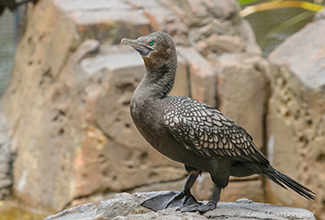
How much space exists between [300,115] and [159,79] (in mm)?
1992

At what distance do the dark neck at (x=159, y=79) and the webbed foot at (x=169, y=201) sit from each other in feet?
2.04

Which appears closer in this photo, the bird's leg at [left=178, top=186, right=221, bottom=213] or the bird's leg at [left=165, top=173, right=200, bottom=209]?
the bird's leg at [left=178, top=186, right=221, bottom=213]

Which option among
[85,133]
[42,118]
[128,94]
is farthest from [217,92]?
[42,118]

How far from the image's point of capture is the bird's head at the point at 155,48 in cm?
206

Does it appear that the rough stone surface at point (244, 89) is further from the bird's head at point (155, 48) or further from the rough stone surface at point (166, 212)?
the bird's head at point (155, 48)

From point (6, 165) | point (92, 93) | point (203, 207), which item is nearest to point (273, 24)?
point (92, 93)

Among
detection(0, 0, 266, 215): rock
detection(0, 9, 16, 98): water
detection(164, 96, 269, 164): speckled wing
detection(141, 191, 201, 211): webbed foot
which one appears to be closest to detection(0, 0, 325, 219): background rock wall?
detection(0, 0, 266, 215): rock

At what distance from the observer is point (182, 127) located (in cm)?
200

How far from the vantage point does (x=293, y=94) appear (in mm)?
3738

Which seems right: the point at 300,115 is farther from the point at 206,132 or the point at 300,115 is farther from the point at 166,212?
the point at 166,212

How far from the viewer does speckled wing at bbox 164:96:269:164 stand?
2014 mm

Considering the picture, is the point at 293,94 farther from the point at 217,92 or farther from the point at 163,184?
the point at 163,184

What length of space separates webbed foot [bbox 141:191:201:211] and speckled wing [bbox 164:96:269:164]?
384 millimetres

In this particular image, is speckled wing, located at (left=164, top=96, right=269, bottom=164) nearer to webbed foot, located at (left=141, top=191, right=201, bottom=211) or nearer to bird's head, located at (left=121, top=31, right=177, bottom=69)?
bird's head, located at (left=121, top=31, right=177, bottom=69)
